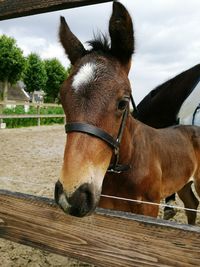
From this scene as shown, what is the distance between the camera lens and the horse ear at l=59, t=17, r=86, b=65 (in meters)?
2.04

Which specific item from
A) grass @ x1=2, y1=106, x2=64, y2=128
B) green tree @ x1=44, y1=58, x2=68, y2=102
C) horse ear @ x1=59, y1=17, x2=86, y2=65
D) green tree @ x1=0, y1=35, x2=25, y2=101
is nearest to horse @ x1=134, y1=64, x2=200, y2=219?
horse ear @ x1=59, y1=17, x2=86, y2=65

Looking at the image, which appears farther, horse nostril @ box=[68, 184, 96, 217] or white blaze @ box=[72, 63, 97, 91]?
→ white blaze @ box=[72, 63, 97, 91]

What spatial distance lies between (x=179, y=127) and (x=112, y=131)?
2.58m

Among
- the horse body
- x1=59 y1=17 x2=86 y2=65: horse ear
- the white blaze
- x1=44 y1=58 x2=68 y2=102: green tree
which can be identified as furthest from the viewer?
x1=44 y1=58 x2=68 y2=102: green tree

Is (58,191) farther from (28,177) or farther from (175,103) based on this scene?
(28,177)

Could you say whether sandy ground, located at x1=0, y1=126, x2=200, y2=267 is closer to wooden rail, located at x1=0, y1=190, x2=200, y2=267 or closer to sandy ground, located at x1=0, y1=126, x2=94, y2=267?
sandy ground, located at x1=0, y1=126, x2=94, y2=267

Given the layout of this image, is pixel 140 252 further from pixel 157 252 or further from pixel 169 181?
pixel 169 181

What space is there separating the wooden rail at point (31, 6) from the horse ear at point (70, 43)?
1.17 ft

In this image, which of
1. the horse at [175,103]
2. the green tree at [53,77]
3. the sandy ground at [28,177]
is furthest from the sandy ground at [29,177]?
the green tree at [53,77]

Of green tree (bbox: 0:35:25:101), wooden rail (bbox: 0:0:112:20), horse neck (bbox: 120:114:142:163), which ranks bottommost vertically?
horse neck (bbox: 120:114:142:163)

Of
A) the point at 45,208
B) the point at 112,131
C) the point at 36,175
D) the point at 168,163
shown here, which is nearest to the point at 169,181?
the point at 168,163

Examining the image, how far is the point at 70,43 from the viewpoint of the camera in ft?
6.82

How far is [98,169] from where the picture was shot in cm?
157

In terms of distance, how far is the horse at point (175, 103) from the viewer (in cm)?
452
